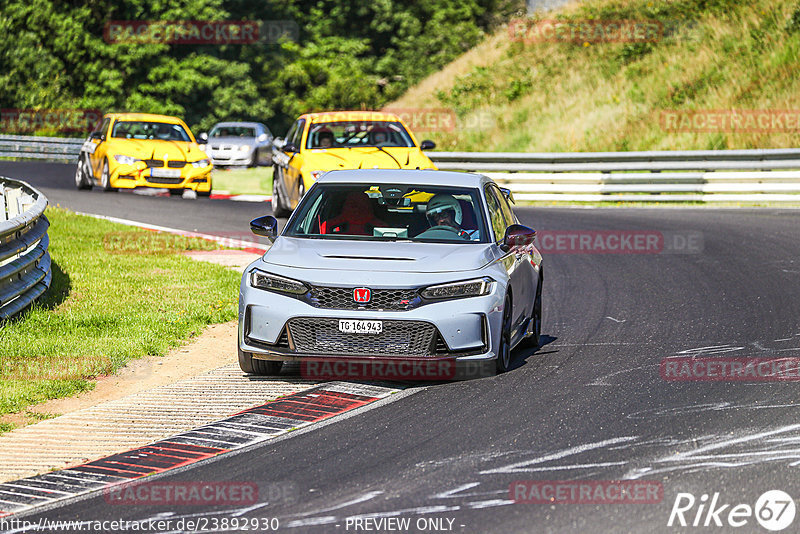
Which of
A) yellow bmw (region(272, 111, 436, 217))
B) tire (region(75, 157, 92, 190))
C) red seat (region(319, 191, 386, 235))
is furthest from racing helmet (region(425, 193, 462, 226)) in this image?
tire (region(75, 157, 92, 190))

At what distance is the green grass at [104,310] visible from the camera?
948 centimetres

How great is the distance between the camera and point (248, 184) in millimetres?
33188

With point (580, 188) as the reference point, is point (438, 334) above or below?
above

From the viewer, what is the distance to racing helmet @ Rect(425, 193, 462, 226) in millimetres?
9930

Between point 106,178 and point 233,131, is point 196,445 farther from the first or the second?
point 233,131

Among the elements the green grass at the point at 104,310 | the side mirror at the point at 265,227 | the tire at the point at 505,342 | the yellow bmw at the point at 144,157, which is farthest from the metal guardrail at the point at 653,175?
the tire at the point at 505,342

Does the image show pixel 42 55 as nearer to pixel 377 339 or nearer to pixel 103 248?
pixel 103 248

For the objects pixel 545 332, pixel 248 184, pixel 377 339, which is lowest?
pixel 248 184

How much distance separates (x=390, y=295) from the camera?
343 inches

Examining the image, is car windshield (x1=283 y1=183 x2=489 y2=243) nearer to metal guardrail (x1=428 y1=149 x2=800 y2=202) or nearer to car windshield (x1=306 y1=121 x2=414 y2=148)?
car windshield (x1=306 y1=121 x2=414 y2=148)

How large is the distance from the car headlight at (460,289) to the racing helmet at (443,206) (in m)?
1.08

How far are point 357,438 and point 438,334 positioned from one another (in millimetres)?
1520

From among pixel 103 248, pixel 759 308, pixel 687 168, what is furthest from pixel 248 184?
pixel 759 308

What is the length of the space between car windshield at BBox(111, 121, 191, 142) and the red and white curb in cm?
1819
